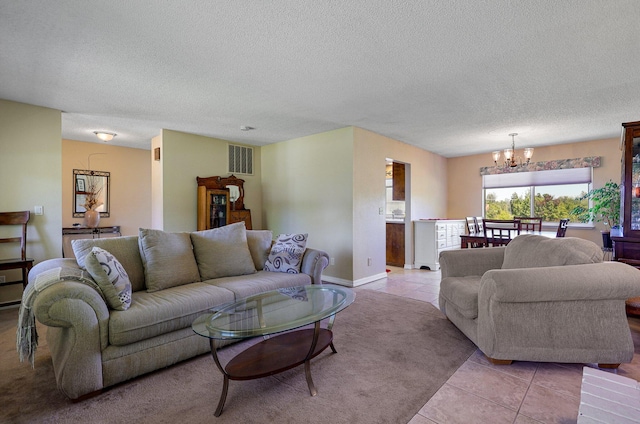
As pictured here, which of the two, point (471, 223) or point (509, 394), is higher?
point (471, 223)

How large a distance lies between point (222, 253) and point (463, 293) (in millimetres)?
2201

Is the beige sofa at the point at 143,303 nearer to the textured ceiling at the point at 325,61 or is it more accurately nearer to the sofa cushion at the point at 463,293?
the sofa cushion at the point at 463,293

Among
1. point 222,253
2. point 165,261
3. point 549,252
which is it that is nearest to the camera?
point 549,252

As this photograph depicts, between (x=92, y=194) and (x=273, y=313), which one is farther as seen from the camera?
(x=92, y=194)

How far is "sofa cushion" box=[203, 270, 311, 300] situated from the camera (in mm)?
2652

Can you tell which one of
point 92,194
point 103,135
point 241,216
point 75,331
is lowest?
point 75,331

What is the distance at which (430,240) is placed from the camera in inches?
226

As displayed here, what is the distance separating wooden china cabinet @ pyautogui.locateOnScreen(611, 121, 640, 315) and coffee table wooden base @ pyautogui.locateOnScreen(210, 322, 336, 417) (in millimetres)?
3191

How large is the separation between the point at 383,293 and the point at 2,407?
357 cm

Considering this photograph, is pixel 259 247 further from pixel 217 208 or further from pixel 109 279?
pixel 217 208

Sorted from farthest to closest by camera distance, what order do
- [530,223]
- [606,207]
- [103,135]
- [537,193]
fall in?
[537,193], [606,207], [103,135], [530,223]

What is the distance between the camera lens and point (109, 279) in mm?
2107

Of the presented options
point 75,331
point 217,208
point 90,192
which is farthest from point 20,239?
point 75,331

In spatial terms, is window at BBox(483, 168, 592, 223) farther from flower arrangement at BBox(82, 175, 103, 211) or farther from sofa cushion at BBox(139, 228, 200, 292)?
flower arrangement at BBox(82, 175, 103, 211)
